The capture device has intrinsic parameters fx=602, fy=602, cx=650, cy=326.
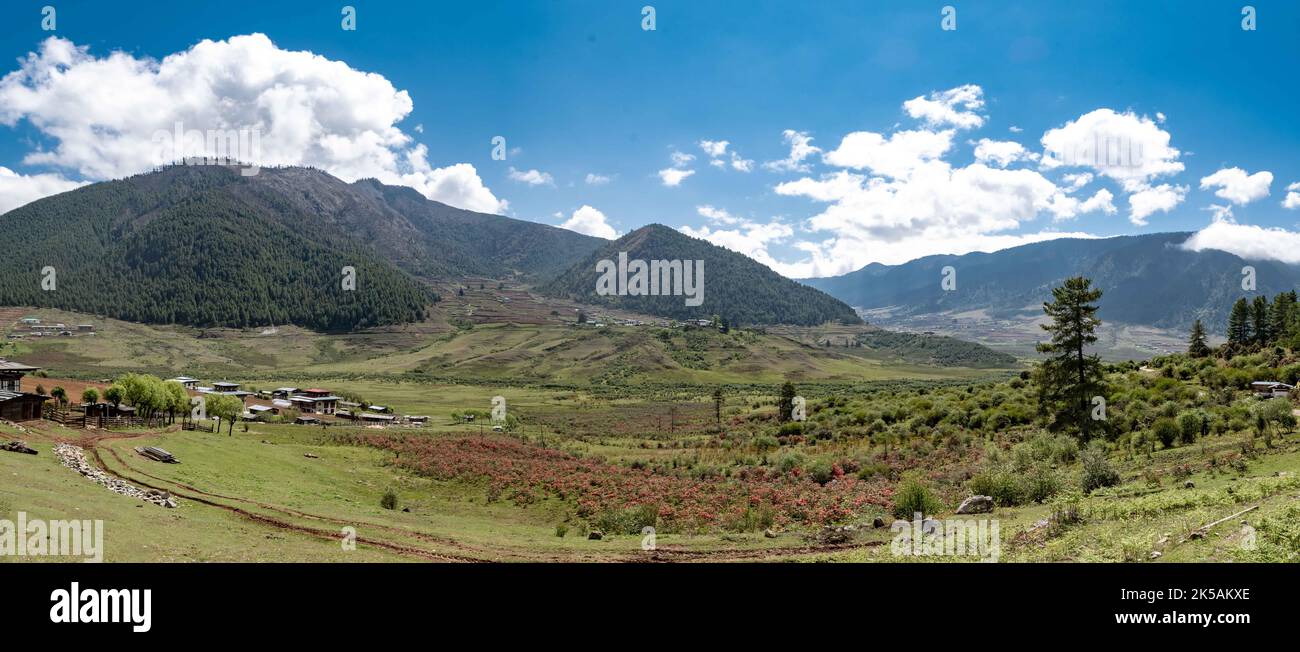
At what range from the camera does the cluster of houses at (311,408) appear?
270 feet

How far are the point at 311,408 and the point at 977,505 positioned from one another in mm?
98650

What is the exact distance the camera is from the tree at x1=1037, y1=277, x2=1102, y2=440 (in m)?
35.8

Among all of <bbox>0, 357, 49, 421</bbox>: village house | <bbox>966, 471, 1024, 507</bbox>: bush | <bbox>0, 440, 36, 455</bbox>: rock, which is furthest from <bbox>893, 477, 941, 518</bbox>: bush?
<bbox>0, 357, 49, 421</bbox>: village house

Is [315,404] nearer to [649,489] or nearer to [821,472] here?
[649,489]

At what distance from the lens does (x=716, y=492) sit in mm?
31172

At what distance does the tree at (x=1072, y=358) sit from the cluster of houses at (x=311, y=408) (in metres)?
74.6

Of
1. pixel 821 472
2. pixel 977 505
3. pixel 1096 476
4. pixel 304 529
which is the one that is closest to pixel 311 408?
pixel 304 529

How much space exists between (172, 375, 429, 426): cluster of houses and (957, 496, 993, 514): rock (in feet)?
252

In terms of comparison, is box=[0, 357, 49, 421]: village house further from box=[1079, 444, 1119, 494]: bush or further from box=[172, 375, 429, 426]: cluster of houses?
box=[1079, 444, 1119, 494]: bush
